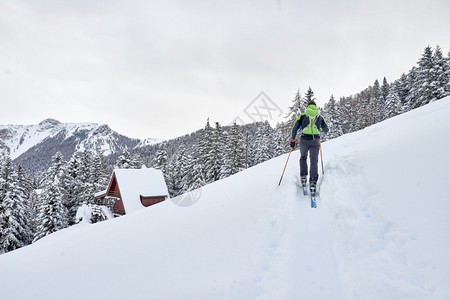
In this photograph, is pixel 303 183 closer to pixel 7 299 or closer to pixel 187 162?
pixel 7 299

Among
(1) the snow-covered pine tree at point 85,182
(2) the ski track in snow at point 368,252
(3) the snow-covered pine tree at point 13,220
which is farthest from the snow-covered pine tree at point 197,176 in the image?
(2) the ski track in snow at point 368,252

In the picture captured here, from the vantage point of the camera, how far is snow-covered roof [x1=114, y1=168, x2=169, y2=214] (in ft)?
76.8

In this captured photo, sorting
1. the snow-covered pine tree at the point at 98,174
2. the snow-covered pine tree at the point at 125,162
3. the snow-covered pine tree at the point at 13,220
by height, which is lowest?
the snow-covered pine tree at the point at 13,220

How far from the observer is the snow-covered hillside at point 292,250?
2.84 m

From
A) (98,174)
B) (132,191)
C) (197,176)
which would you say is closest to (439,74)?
(197,176)

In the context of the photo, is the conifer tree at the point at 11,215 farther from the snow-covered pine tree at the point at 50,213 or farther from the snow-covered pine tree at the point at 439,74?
the snow-covered pine tree at the point at 439,74

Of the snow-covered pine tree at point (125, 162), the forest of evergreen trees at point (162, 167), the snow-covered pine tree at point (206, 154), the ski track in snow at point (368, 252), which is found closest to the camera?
the ski track in snow at point (368, 252)

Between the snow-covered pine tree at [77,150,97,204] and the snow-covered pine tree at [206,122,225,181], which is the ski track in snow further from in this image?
the snow-covered pine tree at [77,150,97,204]

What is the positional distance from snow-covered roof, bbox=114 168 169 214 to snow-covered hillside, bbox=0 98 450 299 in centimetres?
2000

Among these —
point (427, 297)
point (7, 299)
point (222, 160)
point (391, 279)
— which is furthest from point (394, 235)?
point (222, 160)

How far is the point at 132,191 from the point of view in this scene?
24266 mm

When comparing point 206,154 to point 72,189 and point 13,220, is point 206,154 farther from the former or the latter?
point 13,220

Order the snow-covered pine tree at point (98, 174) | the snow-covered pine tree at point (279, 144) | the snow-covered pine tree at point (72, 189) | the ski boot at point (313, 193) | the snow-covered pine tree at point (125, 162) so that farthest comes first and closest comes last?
the snow-covered pine tree at point (279, 144) → the snow-covered pine tree at point (125, 162) → the snow-covered pine tree at point (98, 174) → the snow-covered pine tree at point (72, 189) → the ski boot at point (313, 193)

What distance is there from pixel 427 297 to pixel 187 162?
37.4m
